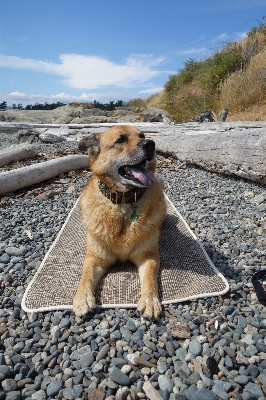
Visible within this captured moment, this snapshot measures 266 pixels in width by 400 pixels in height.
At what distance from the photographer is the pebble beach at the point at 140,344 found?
180 cm

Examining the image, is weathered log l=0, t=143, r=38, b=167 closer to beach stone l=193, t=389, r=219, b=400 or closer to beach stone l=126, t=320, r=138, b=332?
beach stone l=126, t=320, r=138, b=332

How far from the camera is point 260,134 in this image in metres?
5.22

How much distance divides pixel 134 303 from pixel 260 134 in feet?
13.3

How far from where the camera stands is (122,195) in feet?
9.30

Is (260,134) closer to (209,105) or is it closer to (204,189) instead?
(204,189)

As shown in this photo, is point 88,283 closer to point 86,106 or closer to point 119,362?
point 119,362

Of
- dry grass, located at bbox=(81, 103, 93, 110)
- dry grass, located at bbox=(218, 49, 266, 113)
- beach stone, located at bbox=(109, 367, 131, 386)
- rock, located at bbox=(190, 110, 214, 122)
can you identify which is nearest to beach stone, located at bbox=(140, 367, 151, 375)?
beach stone, located at bbox=(109, 367, 131, 386)

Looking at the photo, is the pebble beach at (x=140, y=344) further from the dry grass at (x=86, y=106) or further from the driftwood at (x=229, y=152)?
the dry grass at (x=86, y=106)

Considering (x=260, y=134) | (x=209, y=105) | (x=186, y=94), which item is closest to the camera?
(x=260, y=134)

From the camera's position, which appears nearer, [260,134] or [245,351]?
[245,351]

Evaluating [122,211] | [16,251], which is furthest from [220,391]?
[16,251]

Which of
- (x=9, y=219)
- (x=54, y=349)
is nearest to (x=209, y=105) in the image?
(x=9, y=219)

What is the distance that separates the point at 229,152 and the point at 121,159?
11.5 ft

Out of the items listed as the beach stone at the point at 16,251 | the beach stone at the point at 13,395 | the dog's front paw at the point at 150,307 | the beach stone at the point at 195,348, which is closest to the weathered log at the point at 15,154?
the beach stone at the point at 16,251
